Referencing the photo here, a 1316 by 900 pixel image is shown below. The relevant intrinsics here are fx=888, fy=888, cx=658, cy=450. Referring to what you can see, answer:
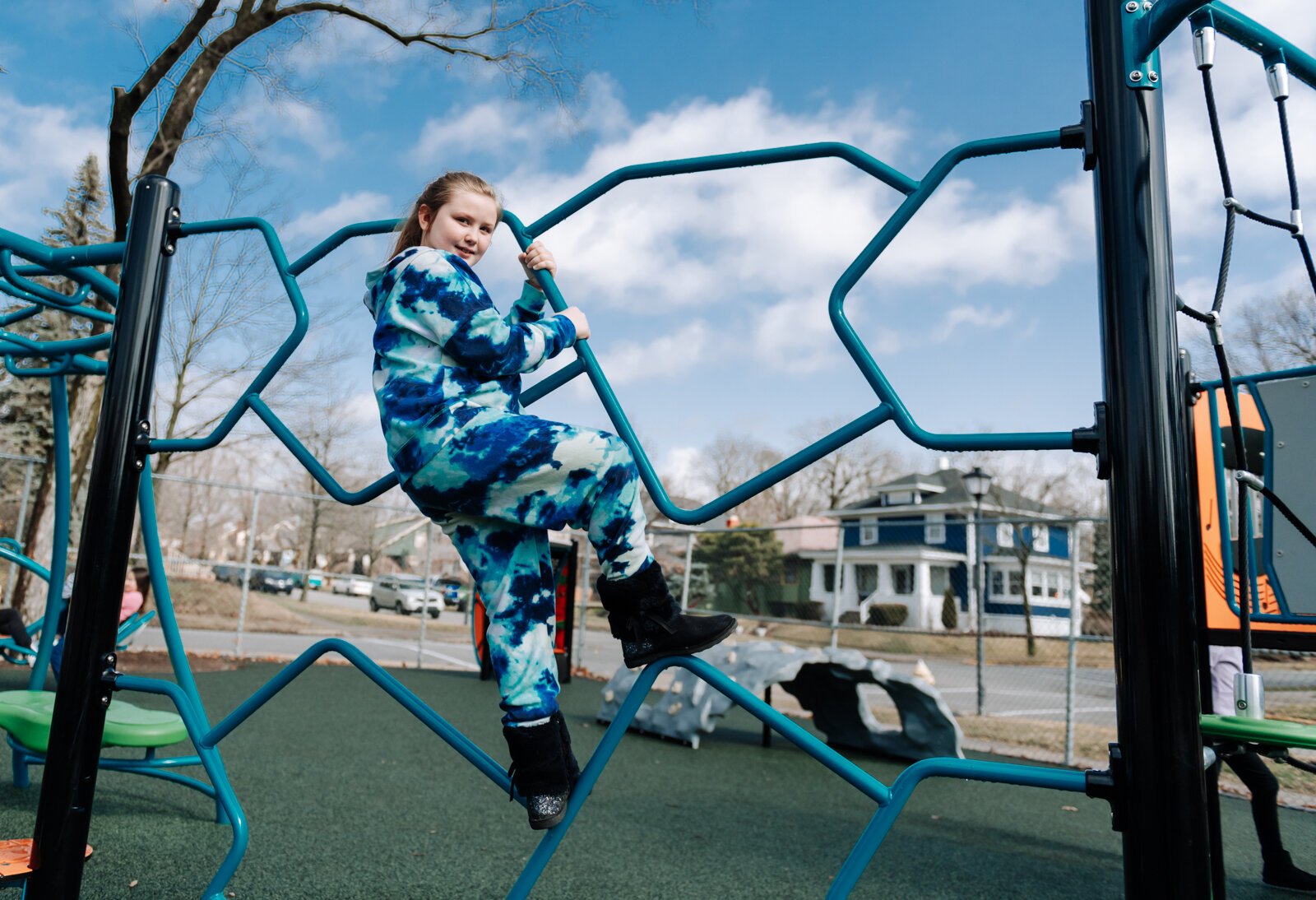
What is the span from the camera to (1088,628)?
1291 cm

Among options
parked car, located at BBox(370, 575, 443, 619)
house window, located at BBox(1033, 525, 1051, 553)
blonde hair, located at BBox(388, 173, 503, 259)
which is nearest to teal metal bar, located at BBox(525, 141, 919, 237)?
blonde hair, located at BBox(388, 173, 503, 259)

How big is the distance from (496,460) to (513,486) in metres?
0.04

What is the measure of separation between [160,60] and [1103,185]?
8024mm

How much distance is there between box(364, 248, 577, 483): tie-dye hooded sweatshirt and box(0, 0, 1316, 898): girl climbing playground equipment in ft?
0.35

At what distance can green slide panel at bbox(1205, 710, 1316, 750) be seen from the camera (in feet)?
3.90

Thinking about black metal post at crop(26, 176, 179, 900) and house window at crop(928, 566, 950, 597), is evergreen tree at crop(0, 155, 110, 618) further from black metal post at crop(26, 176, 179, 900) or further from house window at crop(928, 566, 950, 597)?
house window at crop(928, 566, 950, 597)

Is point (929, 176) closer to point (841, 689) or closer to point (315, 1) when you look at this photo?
point (841, 689)

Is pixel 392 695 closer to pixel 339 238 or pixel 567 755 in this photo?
pixel 567 755

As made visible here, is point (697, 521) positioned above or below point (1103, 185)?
below

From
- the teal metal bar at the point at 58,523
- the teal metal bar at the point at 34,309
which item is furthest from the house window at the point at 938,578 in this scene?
the teal metal bar at the point at 34,309

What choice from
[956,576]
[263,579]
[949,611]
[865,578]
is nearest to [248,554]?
[263,579]

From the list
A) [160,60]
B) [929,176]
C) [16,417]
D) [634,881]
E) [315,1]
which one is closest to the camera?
[929,176]

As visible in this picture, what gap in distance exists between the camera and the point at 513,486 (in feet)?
3.86

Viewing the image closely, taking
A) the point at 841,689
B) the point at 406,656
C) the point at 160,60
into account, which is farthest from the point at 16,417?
the point at 841,689
